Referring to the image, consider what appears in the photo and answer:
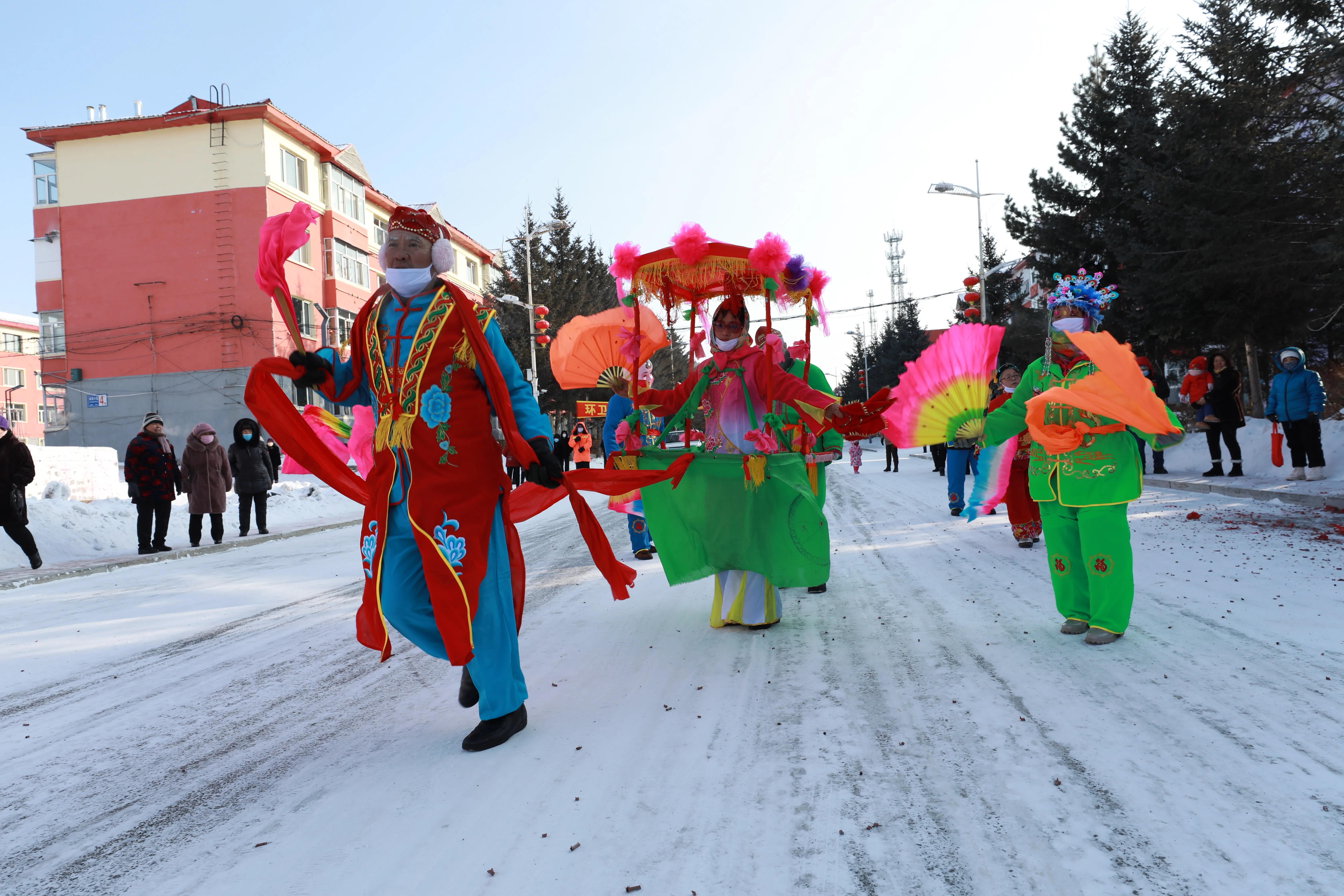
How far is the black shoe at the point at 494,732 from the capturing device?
332cm

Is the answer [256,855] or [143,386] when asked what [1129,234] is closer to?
[256,855]

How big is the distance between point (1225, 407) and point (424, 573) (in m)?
13.9

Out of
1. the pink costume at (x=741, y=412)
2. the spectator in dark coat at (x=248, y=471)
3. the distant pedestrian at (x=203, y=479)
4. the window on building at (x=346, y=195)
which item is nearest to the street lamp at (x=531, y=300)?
the window on building at (x=346, y=195)

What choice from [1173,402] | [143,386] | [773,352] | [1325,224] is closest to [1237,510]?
[1325,224]

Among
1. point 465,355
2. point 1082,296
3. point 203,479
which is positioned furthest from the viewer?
point 203,479

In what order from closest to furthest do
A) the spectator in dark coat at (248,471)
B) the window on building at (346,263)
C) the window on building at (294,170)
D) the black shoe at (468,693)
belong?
1. the black shoe at (468,693)
2. the spectator in dark coat at (248,471)
3. the window on building at (294,170)
4. the window on building at (346,263)

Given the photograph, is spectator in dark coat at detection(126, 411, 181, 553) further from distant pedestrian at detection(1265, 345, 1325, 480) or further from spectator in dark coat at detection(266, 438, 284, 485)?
distant pedestrian at detection(1265, 345, 1325, 480)

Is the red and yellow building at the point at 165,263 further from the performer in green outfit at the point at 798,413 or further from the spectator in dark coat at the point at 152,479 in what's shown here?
the performer in green outfit at the point at 798,413

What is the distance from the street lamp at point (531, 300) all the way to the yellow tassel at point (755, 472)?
21.1 metres

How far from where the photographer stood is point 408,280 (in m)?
3.54

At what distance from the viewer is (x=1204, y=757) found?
9.51ft

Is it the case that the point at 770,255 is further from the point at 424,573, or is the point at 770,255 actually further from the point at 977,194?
the point at 977,194

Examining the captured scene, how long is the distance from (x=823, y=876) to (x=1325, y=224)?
13.9 metres

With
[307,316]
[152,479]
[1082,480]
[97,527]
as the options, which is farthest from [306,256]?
[1082,480]
